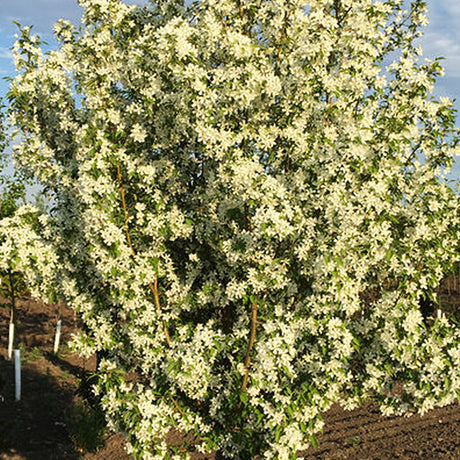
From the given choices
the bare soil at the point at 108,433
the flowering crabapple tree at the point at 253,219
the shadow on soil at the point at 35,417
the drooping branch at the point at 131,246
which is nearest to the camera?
the flowering crabapple tree at the point at 253,219

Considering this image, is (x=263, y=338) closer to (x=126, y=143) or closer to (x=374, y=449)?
(x=126, y=143)

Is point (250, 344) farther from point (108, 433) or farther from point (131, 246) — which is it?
point (108, 433)

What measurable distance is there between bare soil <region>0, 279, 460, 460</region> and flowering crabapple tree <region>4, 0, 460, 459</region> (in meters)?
6.13

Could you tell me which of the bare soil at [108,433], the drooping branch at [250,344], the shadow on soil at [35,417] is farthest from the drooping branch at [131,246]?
the shadow on soil at [35,417]

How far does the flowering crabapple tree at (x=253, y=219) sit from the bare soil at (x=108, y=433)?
6.13 metres

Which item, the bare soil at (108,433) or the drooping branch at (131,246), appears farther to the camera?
the bare soil at (108,433)

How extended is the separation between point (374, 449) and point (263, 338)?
27.7ft

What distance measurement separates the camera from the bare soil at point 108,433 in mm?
12602

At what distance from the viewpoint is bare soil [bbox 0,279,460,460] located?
12.6 meters

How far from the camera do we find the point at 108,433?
15.0 m

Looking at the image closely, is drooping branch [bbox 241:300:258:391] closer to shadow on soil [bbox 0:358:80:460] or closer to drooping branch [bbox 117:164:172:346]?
drooping branch [bbox 117:164:172:346]

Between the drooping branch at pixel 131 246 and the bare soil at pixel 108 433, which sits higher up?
the drooping branch at pixel 131 246

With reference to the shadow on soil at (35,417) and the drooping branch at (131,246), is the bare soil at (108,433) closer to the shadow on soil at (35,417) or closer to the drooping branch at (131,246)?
the shadow on soil at (35,417)

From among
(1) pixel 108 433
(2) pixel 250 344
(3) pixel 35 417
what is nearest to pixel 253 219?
(2) pixel 250 344
